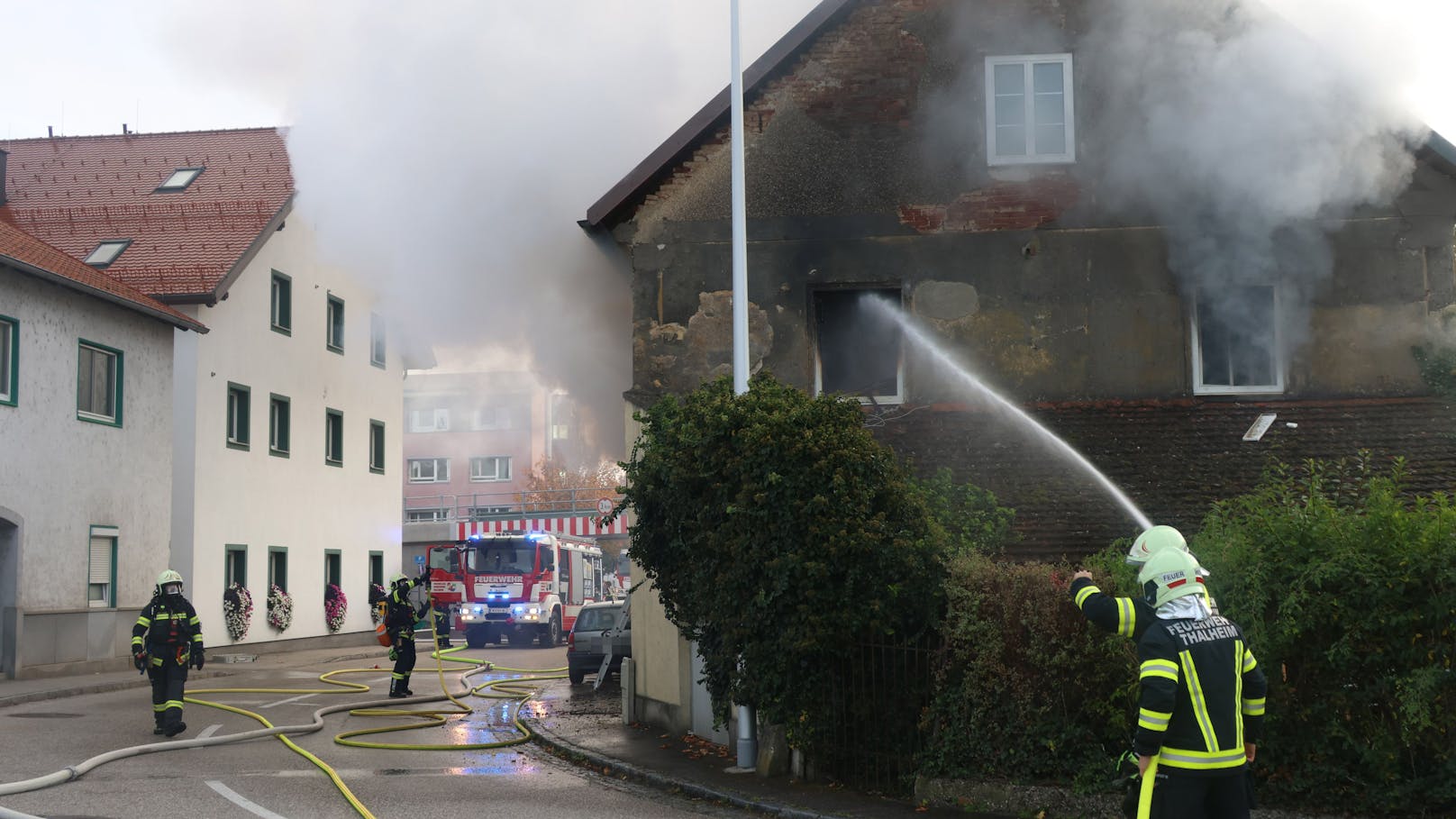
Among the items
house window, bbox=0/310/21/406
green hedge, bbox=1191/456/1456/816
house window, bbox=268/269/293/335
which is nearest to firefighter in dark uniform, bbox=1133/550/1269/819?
green hedge, bbox=1191/456/1456/816

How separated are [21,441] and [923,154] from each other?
13957mm

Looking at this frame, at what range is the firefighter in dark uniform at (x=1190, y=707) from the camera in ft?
19.5

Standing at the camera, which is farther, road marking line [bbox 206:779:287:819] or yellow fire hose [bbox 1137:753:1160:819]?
road marking line [bbox 206:779:287:819]

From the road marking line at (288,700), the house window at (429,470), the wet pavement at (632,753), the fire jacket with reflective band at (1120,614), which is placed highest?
the house window at (429,470)

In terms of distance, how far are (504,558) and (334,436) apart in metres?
4.93

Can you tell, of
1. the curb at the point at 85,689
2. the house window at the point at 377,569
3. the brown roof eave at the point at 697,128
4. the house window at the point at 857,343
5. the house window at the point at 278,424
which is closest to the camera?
the brown roof eave at the point at 697,128

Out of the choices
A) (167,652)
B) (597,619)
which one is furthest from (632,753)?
(597,619)

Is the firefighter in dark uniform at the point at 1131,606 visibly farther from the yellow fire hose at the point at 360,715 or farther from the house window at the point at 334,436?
the house window at the point at 334,436

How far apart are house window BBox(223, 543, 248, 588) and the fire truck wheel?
7.62 m

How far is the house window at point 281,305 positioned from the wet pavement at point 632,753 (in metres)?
10.5

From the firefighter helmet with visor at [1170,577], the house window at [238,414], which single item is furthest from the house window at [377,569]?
the firefighter helmet with visor at [1170,577]

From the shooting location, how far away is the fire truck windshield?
1310 inches

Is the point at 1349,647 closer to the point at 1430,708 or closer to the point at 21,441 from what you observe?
the point at 1430,708

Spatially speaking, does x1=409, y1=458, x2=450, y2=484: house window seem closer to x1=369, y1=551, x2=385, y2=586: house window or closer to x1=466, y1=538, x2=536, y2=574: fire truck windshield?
x1=369, y1=551, x2=385, y2=586: house window
